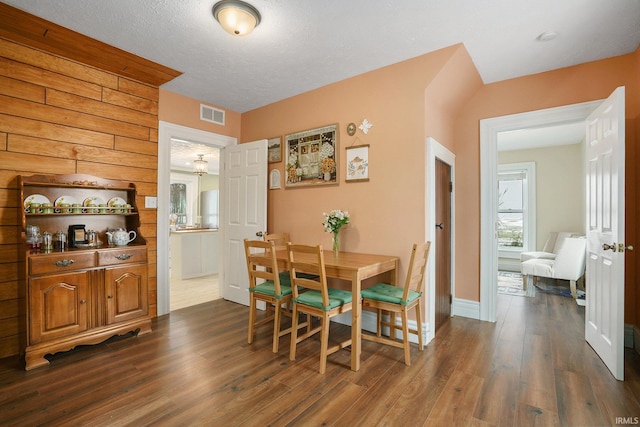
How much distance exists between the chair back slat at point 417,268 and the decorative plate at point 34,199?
316 cm

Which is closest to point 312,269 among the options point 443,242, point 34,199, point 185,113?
point 443,242

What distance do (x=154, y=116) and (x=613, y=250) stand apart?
14.6 feet

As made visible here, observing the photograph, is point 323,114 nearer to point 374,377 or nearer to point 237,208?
point 237,208

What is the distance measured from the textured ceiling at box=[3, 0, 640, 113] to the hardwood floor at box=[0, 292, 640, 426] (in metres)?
2.67

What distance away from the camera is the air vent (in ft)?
13.4

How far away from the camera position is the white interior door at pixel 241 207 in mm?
3963

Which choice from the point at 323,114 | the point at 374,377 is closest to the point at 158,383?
the point at 374,377

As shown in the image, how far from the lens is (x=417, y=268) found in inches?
101

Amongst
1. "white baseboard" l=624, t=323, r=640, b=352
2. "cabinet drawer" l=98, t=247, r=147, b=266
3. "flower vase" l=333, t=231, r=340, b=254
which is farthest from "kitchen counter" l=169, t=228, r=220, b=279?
"white baseboard" l=624, t=323, r=640, b=352

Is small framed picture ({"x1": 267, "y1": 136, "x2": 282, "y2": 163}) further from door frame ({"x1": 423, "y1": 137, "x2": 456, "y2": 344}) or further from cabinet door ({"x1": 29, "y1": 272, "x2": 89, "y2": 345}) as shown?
cabinet door ({"x1": 29, "y1": 272, "x2": 89, "y2": 345})

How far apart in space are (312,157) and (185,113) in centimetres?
171

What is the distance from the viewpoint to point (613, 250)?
2.25 m

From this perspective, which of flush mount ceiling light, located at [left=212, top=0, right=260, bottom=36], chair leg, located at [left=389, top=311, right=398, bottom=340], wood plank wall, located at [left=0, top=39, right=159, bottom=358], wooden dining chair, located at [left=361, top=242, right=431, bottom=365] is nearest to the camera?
flush mount ceiling light, located at [left=212, top=0, right=260, bottom=36]

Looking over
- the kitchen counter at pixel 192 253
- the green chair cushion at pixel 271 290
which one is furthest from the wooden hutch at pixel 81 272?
the kitchen counter at pixel 192 253
